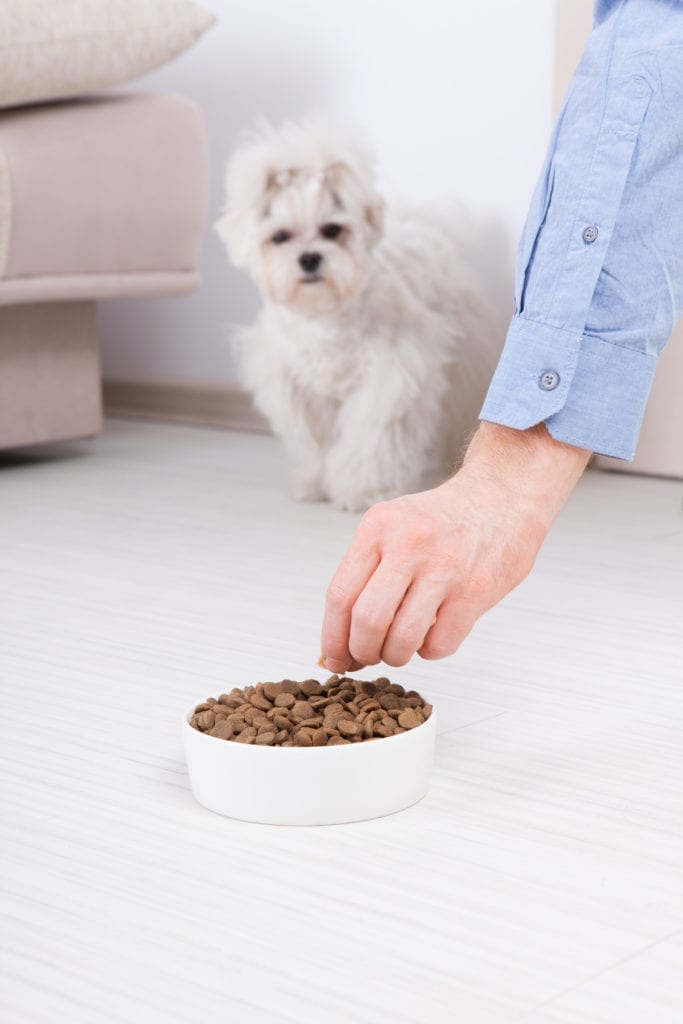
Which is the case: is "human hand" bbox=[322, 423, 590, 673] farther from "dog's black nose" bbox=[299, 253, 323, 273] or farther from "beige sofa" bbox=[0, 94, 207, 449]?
"beige sofa" bbox=[0, 94, 207, 449]

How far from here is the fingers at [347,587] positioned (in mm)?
884

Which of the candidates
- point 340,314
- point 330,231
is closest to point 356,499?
point 340,314

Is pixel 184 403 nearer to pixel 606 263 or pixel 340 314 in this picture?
pixel 340 314

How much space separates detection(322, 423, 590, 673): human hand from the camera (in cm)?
87

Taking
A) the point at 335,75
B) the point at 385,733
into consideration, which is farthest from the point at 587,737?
the point at 335,75

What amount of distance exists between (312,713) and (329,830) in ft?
0.26

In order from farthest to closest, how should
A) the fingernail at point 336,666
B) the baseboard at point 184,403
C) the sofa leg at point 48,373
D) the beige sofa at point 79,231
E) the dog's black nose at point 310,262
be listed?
the baseboard at point 184,403 < the sofa leg at point 48,373 < the beige sofa at point 79,231 < the dog's black nose at point 310,262 < the fingernail at point 336,666

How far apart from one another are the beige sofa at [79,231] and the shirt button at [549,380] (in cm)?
143

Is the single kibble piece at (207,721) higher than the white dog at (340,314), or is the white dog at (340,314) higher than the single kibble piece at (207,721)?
the single kibble piece at (207,721)

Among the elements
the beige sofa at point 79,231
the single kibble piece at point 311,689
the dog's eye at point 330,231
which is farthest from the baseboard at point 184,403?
the single kibble piece at point 311,689

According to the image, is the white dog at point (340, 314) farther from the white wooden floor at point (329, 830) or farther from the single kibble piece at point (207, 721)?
the single kibble piece at point (207, 721)

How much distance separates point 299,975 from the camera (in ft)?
2.31

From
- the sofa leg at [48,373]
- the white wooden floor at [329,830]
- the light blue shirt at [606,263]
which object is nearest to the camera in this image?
the white wooden floor at [329,830]

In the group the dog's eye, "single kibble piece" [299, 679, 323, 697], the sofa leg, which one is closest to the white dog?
the dog's eye
